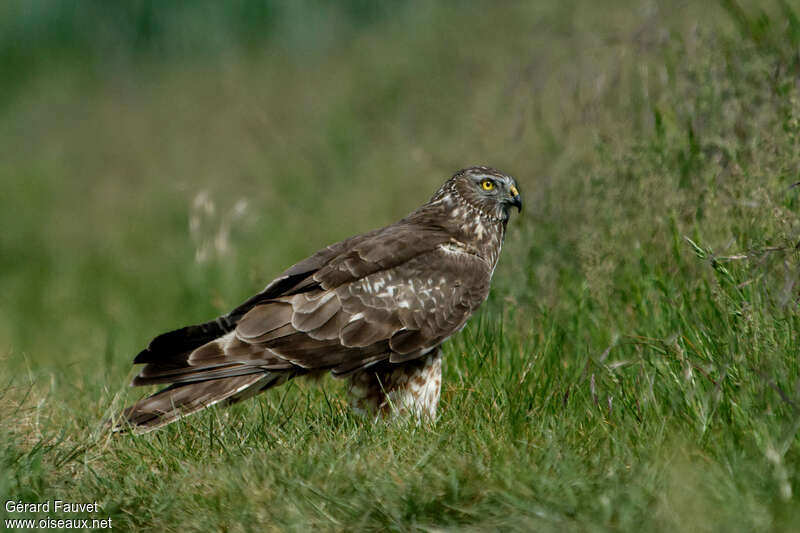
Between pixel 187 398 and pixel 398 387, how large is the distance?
1006 mm

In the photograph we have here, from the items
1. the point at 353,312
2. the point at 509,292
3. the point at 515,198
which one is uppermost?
the point at 515,198

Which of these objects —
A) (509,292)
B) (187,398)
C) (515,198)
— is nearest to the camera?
(187,398)

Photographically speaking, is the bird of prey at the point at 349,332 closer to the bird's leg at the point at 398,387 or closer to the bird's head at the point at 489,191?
the bird's leg at the point at 398,387

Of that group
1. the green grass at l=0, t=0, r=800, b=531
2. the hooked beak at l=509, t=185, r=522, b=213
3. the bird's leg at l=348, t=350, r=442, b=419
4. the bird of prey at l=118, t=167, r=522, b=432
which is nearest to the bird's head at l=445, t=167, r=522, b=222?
the hooked beak at l=509, t=185, r=522, b=213

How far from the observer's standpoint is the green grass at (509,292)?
3.45 metres

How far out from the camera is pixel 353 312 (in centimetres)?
477

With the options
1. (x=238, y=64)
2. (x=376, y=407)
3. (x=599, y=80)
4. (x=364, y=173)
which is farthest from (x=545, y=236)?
(x=238, y=64)

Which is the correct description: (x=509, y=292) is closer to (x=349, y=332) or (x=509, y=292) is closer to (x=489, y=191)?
(x=489, y=191)

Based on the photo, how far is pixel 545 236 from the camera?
20.5 ft

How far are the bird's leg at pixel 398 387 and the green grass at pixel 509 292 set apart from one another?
117mm

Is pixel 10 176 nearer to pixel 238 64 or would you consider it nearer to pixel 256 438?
pixel 238 64

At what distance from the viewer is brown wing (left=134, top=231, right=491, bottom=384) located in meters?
4.65

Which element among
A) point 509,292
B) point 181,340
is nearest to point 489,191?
point 509,292

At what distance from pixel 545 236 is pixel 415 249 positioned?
5.08ft
